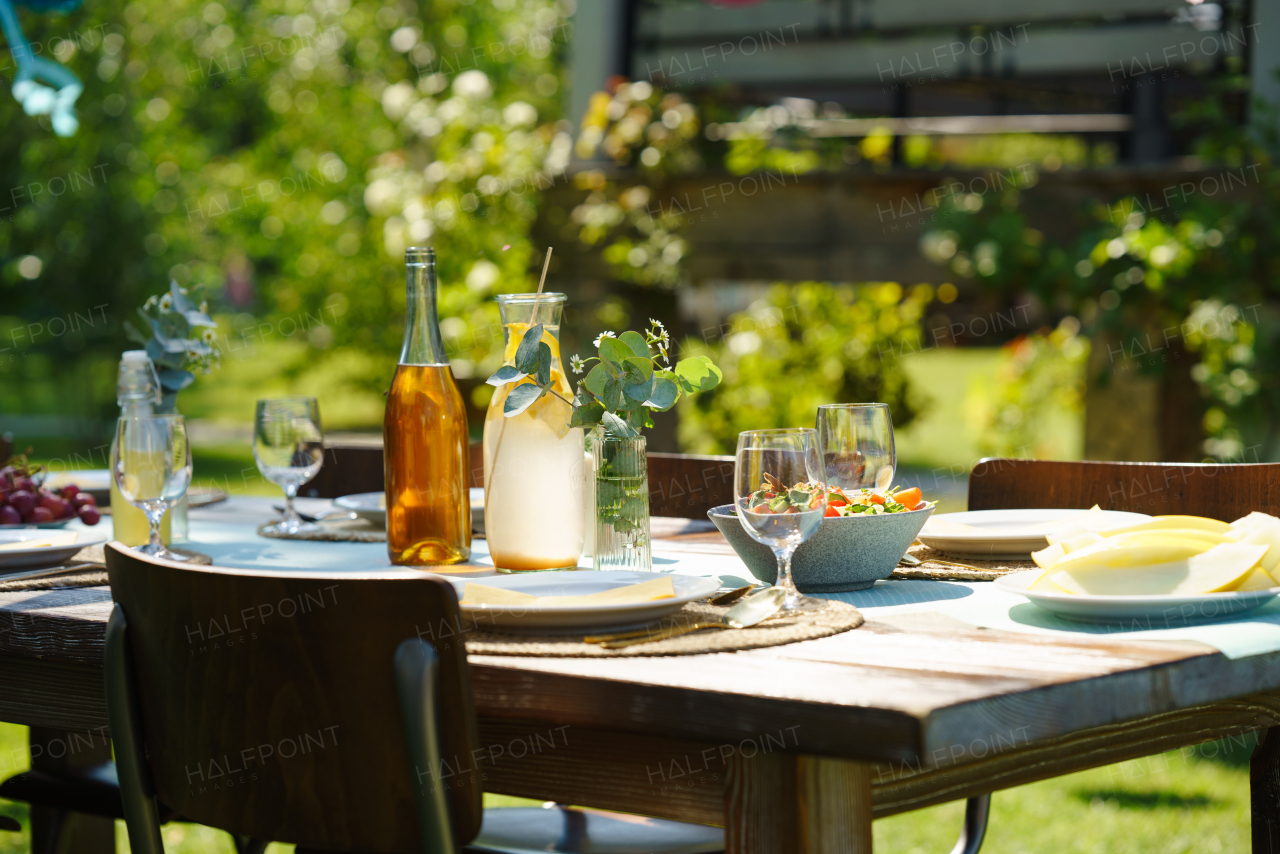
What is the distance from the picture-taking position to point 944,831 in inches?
122

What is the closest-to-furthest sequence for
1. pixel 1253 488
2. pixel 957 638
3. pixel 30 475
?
1. pixel 957 638
2. pixel 1253 488
3. pixel 30 475

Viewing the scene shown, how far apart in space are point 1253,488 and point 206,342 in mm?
1603

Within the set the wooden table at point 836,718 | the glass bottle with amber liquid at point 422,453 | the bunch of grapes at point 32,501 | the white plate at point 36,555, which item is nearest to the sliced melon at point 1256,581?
the wooden table at point 836,718

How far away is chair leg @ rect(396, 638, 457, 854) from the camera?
3.18 feet

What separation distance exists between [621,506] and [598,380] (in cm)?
16

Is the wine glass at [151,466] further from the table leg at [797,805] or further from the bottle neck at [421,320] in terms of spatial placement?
the table leg at [797,805]

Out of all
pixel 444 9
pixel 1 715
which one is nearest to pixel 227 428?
pixel 444 9

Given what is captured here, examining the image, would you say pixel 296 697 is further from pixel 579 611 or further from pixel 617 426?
pixel 617 426

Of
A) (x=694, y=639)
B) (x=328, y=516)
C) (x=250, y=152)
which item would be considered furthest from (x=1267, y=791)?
(x=250, y=152)

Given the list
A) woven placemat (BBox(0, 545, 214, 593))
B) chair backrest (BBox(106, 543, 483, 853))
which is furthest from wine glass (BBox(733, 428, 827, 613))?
A: woven placemat (BBox(0, 545, 214, 593))

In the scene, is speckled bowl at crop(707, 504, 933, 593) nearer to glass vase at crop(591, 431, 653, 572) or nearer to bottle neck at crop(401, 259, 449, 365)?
glass vase at crop(591, 431, 653, 572)

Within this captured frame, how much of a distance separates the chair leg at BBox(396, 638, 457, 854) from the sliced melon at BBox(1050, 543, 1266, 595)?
61 centimetres

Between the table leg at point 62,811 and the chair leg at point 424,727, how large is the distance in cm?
125

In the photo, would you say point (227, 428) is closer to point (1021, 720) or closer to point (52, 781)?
point (52, 781)
